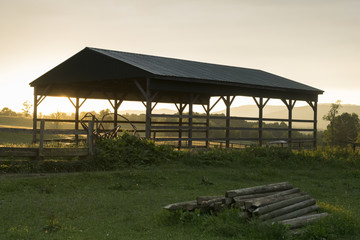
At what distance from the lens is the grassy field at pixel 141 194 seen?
989 cm

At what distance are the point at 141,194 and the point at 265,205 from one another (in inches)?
208

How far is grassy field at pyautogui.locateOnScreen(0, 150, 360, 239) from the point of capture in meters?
9.89

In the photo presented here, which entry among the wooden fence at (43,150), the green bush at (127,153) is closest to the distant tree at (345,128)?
the green bush at (127,153)

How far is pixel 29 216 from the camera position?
36.5 feet

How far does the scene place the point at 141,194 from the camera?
14.5m

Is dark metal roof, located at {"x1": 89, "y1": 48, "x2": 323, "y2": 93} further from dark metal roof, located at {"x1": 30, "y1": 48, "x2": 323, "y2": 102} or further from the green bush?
the green bush

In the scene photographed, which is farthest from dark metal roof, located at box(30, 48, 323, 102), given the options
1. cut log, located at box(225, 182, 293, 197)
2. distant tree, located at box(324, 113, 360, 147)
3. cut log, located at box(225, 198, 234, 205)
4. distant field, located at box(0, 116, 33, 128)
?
distant field, located at box(0, 116, 33, 128)

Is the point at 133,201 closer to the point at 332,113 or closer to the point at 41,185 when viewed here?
the point at 41,185

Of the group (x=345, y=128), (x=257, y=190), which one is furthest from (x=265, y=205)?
(x=345, y=128)

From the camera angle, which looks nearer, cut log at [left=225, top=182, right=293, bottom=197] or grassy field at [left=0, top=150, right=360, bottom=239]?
grassy field at [left=0, top=150, right=360, bottom=239]

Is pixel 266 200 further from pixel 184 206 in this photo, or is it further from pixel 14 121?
pixel 14 121

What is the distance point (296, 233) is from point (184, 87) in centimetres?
1702

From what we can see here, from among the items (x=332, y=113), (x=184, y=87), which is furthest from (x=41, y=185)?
(x=332, y=113)

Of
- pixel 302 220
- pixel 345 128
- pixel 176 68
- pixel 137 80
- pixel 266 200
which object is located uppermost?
pixel 176 68
